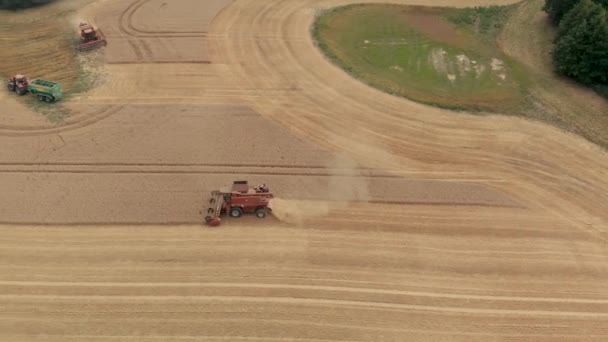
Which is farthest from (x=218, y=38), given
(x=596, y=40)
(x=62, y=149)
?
(x=596, y=40)

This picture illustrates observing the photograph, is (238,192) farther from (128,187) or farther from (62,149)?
(62,149)

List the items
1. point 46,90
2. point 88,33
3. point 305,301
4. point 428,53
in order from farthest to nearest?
point 428,53 < point 88,33 < point 46,90 < point 305,301

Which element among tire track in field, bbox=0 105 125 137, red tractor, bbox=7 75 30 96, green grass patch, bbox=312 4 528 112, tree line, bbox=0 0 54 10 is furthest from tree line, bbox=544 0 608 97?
tree line, bbox=0 0 54 10

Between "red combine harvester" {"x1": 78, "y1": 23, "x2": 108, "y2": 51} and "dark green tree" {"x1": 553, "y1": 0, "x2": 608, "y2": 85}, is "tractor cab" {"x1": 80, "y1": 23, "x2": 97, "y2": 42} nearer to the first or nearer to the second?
"red combine harvester" {"x1": 78, "y1": 23, "x2": 108, "y2": 51}

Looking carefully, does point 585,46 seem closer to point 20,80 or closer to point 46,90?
point 46,90


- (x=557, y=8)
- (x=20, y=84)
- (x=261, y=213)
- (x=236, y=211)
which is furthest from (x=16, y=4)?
(x=557, y=8)

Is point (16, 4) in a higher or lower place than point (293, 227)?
higher
